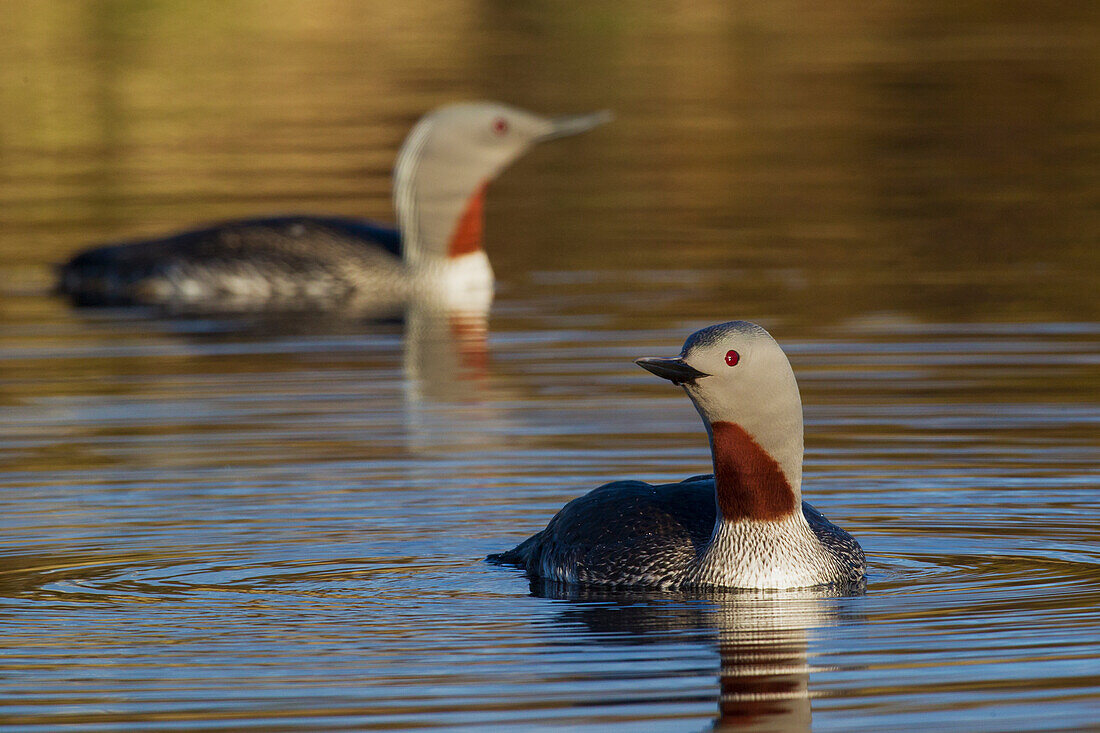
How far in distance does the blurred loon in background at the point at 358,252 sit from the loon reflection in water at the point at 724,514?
8.69 m

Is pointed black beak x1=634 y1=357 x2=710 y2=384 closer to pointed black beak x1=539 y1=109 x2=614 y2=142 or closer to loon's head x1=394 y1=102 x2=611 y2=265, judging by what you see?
pointed black beak x1=539 y1=109 x2=614 y2=142

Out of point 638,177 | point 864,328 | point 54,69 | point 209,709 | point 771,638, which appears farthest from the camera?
point 54,69

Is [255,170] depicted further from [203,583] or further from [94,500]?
[203,583]

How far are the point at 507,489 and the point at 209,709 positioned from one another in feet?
11.8

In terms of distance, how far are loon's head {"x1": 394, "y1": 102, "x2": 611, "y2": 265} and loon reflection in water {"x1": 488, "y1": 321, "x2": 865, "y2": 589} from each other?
8.99 metres

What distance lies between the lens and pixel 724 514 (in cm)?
766

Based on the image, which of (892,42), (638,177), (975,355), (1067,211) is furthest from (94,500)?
(892,42)

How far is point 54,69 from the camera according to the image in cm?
3512

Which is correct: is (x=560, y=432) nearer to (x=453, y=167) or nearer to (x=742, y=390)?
(x=742, y=390)

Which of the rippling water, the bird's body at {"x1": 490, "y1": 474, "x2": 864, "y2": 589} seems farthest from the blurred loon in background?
the bird's body at {"x1": 490, "y1": 474, "x2": 864, "y2": 589}

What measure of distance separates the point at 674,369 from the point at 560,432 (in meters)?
3.73

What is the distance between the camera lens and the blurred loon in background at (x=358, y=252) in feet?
55.3

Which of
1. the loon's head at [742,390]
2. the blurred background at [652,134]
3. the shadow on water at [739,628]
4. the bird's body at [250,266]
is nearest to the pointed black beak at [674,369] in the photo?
the loon's head at [742,390]

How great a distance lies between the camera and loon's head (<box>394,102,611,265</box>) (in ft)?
56.1
